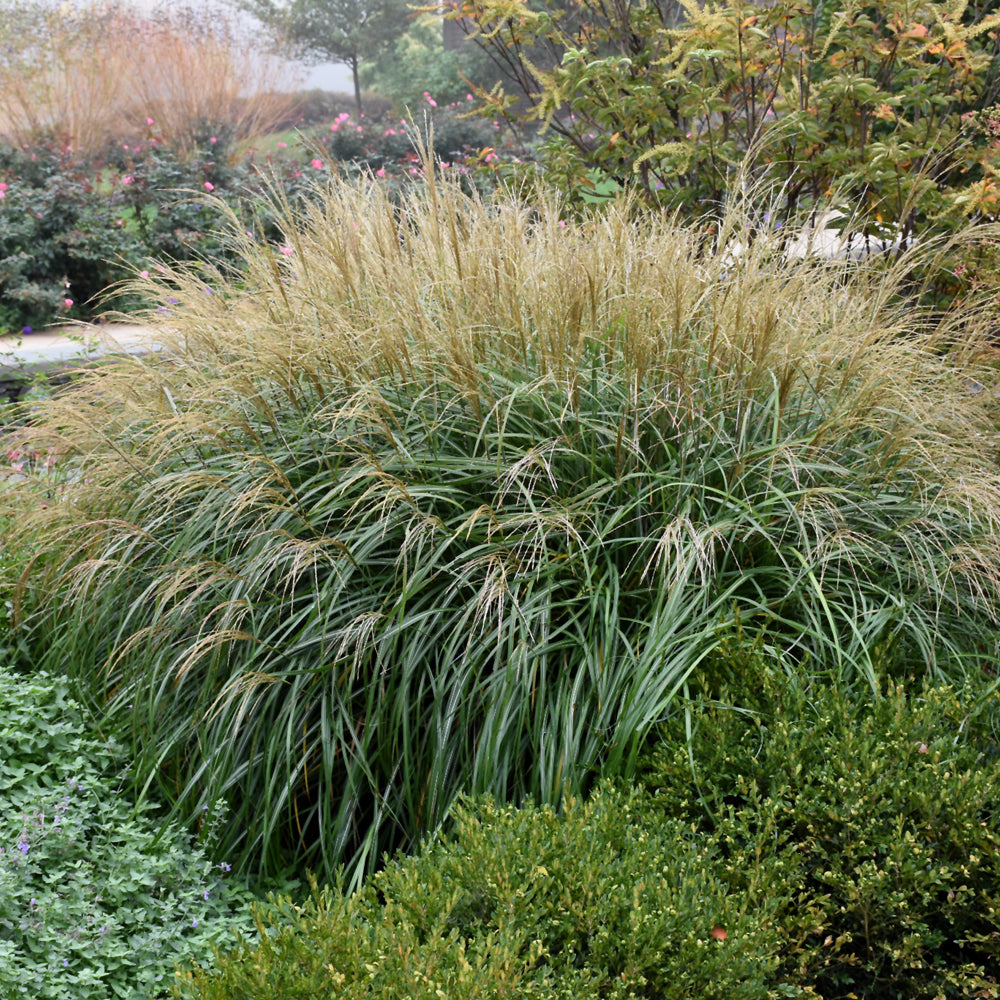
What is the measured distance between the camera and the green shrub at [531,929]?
146 cm

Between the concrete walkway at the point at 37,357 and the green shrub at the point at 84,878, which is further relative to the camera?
the concrete walkway at the point at 37,357

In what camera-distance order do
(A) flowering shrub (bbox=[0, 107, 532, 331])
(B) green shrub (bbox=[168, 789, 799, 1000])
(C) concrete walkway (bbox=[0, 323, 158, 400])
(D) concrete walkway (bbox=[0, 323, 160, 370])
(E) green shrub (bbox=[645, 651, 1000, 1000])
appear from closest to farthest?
(B) green shrub (bbox=[168, 789, 799, 1000]) → (E) green shrub (bbox=[645, 651, 1000, 1000]) → (C) concrete walkway (bbox=[0, 323, 158, 400]) → (D) concrete walkway (bbox=[0, 323, 160, 370]) → (A) flowering shrub (bbox=[0, 107, 532, 331])

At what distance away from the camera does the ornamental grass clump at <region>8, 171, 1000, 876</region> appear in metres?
2.37

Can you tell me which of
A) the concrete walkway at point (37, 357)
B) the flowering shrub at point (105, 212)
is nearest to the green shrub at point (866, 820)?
the concrete walkway at point (37, 357)

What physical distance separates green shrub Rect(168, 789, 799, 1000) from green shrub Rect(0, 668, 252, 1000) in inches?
16.4

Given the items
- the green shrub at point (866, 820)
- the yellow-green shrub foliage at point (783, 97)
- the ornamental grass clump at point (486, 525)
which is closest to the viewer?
the green shrub at point (866, 820)

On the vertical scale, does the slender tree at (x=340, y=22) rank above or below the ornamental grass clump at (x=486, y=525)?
above

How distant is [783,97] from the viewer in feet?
15.3

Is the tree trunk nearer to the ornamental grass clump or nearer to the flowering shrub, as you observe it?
the flowering shrub

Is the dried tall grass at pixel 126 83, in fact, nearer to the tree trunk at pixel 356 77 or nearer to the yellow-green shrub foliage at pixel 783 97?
the yellow-green shrub foliage at pixel 783 97

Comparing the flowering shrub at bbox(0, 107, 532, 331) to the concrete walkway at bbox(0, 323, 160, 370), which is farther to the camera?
the flowering shrub at bbox(0, 107, 532, 331)

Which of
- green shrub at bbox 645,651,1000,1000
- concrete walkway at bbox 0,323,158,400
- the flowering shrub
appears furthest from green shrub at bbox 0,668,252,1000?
the flowering shrub

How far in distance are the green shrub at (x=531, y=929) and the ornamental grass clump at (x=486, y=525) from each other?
40cm

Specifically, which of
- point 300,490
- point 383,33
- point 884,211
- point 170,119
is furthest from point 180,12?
point 300,490
